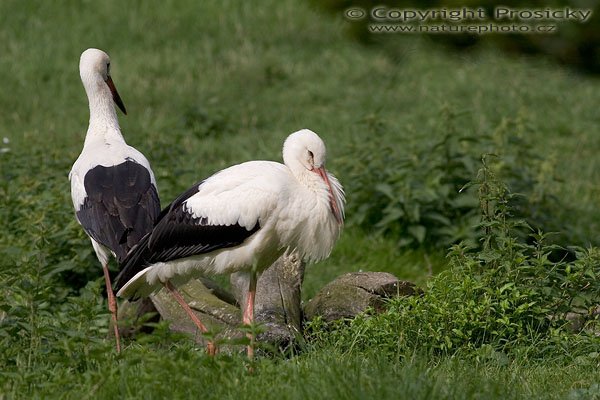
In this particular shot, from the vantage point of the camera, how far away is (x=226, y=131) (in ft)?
35.0

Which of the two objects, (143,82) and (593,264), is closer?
(593,264)

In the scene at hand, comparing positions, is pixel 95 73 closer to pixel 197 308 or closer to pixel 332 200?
pixel 197 308

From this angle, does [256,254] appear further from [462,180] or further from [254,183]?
[462,180]

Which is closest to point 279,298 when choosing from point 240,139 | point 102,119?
point 102,119

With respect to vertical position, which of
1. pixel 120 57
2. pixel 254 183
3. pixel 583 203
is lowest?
pixel 583 203

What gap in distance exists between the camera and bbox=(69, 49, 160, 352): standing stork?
624cm

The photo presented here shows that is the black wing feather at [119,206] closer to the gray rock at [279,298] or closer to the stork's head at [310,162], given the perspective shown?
the gray rock at [279,298]

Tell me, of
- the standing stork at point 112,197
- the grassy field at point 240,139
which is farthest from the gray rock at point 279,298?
the standing stork at point 112,197

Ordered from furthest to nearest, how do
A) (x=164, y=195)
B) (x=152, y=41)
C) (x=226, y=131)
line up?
1. (x=152, y=41)
2. (x=226, y=131)
3. (x=164, y=195)

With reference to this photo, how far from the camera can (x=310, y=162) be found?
5840mm

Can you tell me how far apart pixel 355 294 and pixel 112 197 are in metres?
1.46

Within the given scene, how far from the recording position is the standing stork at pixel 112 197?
20.5 ft

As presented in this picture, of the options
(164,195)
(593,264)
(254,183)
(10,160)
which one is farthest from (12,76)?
(593,264)

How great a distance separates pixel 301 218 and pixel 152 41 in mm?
7468
